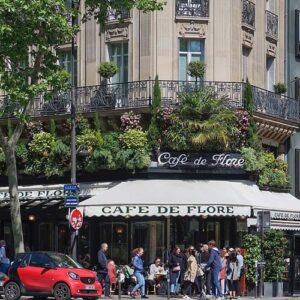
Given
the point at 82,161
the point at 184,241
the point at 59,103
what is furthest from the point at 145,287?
the point at 59,103

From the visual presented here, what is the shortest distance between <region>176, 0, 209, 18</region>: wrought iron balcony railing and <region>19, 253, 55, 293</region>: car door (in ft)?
40.9

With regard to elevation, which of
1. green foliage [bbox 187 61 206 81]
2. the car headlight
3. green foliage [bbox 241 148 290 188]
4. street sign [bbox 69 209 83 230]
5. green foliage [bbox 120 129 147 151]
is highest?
green foliage [bbox 187 61 206 81]

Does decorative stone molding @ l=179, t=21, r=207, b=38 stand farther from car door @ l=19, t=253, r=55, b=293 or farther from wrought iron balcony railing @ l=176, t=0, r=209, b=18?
car door @ l=19, t=253, r=55, b=293

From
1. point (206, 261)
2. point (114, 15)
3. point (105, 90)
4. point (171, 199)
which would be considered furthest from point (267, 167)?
point (114, 15)

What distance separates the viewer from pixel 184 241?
39.6 m

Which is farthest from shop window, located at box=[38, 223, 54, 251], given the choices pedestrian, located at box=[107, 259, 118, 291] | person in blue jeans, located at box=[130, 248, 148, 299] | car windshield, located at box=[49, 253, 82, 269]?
car windshield, located at box=[49, 253, 82, 269]

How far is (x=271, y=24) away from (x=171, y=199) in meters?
10.2

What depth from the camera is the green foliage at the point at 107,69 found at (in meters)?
39.7

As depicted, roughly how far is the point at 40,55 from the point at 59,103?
25.1 feet

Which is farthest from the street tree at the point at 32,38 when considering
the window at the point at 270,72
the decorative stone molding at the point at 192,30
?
the window at the point at 270,72

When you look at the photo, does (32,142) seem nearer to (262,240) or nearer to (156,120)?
(156,120)

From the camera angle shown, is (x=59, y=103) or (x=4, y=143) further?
(x=59, y=103)

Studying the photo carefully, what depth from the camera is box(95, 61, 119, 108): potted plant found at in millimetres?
39688

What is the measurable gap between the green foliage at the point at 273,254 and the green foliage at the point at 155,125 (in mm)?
5269
